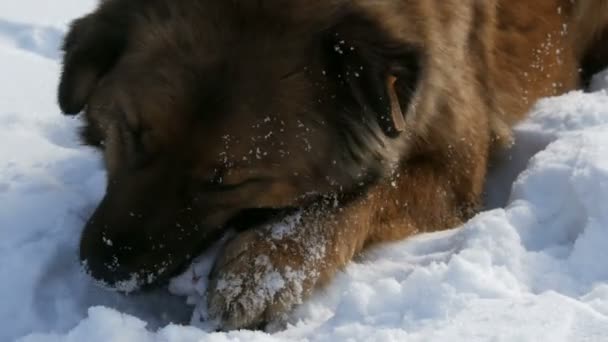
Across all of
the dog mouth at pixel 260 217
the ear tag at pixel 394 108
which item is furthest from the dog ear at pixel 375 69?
the dog mouth at pixel 260 217

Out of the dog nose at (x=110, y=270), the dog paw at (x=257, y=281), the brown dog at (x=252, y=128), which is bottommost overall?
the dog paw at (x=257, y=281)

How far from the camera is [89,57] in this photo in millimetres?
2611

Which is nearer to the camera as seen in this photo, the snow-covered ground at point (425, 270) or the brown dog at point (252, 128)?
the snow-covered ground at point (425, 270)

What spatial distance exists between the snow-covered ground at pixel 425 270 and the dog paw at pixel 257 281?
6cm

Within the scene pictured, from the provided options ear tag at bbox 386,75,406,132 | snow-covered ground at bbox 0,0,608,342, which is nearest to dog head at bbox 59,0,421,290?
ear tag at bbox 386,75,406,132

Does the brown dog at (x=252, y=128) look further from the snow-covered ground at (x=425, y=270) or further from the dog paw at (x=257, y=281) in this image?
the snow-covered ground at (x=425, y=270)

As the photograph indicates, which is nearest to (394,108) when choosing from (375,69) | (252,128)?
(375,69)

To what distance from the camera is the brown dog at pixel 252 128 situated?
2262mm

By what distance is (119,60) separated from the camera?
101 inches

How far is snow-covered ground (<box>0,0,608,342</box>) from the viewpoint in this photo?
2029mm

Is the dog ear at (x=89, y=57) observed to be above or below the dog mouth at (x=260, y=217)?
above

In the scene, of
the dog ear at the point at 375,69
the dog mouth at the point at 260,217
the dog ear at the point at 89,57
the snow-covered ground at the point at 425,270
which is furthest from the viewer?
the dog ear at the point at 89,57

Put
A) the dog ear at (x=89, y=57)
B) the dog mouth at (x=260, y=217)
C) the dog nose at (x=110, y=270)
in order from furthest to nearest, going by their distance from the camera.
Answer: the dog ear at (x=89, y=57)
the dog mouth at (x=260, y=217)
the dog nose at (x=110, y=270)

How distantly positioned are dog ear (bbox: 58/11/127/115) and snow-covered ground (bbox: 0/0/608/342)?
14.1 inches
